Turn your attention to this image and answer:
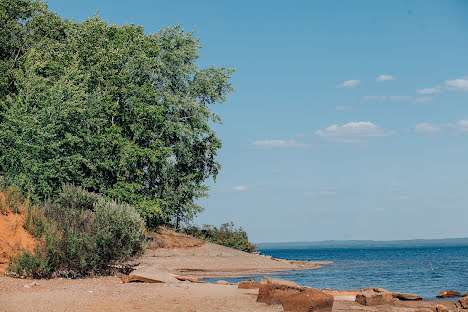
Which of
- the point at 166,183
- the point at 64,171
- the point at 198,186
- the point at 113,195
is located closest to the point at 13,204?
the point at 64,171

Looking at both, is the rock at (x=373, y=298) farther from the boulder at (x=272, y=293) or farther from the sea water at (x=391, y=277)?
the sea water at (x=391, y=277)

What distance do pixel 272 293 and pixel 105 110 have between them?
70.5 ft

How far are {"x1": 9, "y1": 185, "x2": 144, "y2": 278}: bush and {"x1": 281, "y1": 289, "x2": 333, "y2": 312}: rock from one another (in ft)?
28.6

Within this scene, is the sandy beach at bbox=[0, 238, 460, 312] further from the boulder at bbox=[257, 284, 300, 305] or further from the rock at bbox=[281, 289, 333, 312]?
the rock at bbox=[281, 289, 333, 312]

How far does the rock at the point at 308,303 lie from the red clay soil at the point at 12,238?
10.2 meters

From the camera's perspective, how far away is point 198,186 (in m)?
44.3

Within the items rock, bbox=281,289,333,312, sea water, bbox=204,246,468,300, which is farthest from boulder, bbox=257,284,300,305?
sea water, bbox=204,246,468,300

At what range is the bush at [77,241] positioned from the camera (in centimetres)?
1861

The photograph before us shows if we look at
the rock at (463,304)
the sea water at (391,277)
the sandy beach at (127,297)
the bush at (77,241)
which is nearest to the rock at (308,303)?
the sandy beach at (127,297)

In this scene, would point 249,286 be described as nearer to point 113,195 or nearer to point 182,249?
point 113,195

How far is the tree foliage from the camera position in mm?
27047

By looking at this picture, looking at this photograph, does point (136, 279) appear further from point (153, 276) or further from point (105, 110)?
point (105, 110)

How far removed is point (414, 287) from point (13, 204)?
24687 millimetres

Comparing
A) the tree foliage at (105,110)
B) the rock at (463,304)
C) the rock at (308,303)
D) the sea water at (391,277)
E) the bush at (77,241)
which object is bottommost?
the sea water at (391,277)
